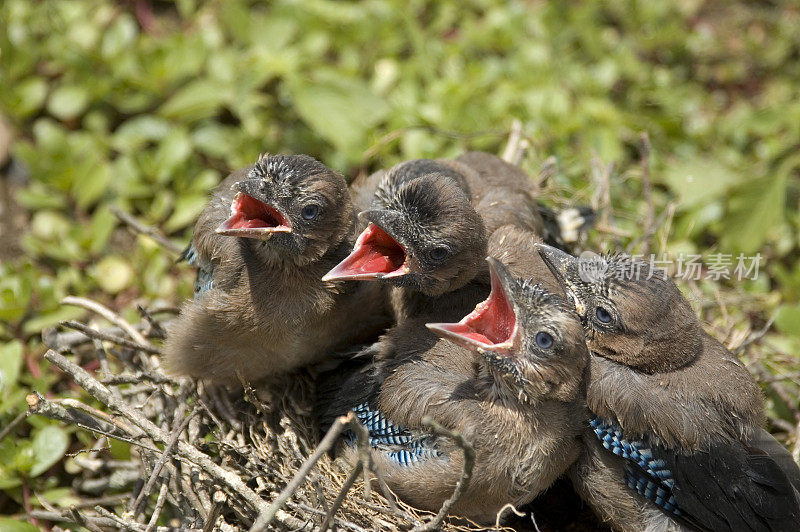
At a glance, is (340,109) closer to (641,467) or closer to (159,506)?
(159,506)

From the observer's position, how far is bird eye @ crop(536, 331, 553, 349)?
2.69 metres

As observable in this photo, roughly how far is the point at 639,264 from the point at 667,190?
2194 mm

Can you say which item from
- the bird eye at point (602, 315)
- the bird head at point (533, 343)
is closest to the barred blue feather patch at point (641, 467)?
the bird head at point (533, 343)

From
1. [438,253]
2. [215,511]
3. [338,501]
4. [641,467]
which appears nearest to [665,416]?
[641,467]

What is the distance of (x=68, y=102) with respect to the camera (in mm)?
4762

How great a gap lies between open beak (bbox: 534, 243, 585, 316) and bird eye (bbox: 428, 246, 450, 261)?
355 mm

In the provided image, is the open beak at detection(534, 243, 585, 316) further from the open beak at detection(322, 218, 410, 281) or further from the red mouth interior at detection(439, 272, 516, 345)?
the open beak at detection(322, 218, 410, 281)

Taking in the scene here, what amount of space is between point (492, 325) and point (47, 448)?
1.94 metres

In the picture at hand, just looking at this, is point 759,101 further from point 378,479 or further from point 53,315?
point 53,315

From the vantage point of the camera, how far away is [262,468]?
313 cm

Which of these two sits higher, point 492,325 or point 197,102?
point 197,102

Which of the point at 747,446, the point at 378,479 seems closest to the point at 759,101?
the point at 747,446

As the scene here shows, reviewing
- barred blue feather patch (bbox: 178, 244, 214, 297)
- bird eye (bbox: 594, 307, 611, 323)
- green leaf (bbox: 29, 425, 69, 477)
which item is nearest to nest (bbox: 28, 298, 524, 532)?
green leaf (bbox: 29, 425, 69, 477)

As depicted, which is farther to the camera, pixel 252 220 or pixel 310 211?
pixel 252 220
